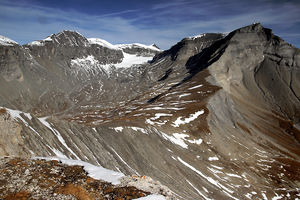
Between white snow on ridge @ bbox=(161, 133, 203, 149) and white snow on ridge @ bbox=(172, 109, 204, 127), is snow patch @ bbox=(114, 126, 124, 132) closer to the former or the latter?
white snow on ridge @ bbox=(161, 133, 203, 149)

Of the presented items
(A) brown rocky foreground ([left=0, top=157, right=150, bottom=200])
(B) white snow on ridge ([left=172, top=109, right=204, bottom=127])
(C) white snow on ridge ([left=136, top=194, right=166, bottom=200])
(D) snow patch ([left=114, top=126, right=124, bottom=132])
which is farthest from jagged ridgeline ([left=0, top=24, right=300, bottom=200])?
(A) brown rocky foreground ([left=0, top=157, right=150, bottom=200])

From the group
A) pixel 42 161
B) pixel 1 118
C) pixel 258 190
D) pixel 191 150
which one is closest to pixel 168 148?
pixel 191 150

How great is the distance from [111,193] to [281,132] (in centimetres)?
13124

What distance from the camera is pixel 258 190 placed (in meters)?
64.5

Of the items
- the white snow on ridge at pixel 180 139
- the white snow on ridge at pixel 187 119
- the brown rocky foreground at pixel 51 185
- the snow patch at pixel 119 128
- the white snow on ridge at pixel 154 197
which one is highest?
the brown rocky foreground at pixel 51 185

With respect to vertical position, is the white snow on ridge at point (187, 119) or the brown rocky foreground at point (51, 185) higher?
the brown rocky foreground at point (51, 185)

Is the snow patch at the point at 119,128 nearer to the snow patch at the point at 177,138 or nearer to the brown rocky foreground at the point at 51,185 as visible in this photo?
the snow patch at the point at 177,138

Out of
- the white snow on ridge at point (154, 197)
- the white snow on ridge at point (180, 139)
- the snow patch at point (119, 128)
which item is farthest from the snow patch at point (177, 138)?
the white snow on ridge at point (154, 197)

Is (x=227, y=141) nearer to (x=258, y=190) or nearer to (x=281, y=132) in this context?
(x=258, y=190)

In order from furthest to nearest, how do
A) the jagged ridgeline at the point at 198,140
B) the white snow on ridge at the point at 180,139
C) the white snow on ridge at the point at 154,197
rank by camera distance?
the white snow on ridge at the point at 180,139
the jagged ridgeline at the point at 198,140
the white snow on ridge at the point at 154,197

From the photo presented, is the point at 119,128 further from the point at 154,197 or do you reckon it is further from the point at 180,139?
the point at 154,197

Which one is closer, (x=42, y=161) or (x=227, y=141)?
(x=42, y=161)

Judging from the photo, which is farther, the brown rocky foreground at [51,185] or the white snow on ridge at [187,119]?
the white snow on ridge at [187,119]

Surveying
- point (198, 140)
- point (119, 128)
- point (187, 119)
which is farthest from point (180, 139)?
point (119, 128)
